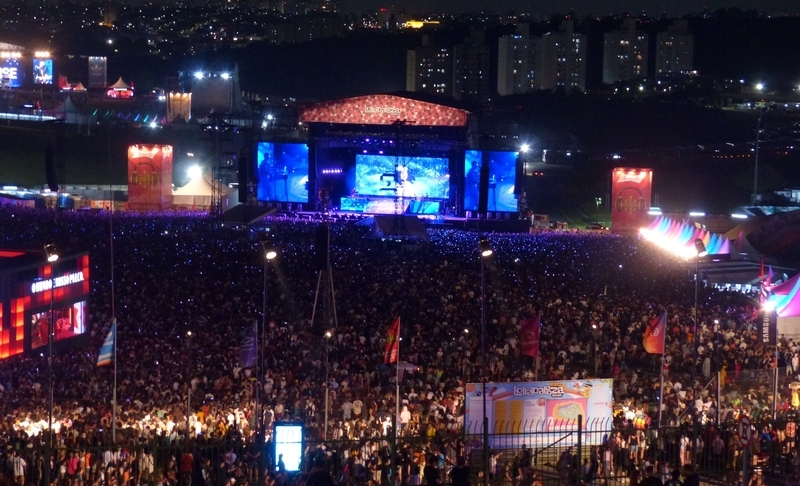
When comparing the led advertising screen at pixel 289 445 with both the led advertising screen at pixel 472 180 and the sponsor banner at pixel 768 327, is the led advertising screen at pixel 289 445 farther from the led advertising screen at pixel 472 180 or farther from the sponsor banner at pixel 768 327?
the led advertising screen at pixel 472 180

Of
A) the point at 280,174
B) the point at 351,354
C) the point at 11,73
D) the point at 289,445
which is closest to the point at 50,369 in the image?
the point at 289,445

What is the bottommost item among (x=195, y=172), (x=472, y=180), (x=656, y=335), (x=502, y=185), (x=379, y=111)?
(x=656, y=335)

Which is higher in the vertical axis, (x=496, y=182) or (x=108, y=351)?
(x=496, y=182)

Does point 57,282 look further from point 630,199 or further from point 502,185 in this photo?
point 502,185

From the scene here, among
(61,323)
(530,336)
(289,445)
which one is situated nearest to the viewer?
(289,445)

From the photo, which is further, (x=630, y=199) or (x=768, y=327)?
(x=630, y=199)

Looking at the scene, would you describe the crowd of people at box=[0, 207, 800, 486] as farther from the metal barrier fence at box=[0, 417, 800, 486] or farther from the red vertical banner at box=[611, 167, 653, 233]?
the red vertical banner at box=[611, 167, 653, 233]

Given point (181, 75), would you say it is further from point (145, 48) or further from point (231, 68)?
point (145, 48)
